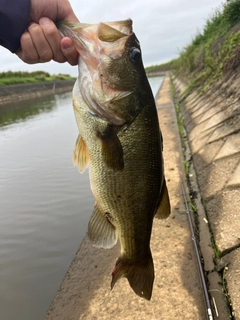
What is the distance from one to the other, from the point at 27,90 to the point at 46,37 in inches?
1316

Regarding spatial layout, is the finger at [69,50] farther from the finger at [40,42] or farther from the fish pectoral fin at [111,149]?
the fish pectoral fin at [111,149]

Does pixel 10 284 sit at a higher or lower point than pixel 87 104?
lower

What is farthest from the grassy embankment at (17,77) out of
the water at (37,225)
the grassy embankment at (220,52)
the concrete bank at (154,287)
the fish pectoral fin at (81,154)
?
the fish pectoral fin at (81,154)

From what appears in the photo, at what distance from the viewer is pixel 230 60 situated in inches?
297

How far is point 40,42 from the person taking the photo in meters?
1.80

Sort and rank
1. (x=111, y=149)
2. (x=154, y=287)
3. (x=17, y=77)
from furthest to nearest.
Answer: (x=17, y=77) → (x=154, y=287) → (x=111, y=149)

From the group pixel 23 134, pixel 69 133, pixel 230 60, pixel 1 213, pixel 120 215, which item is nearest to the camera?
pixel 120 215

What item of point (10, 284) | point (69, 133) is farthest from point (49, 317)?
point (69, 133)

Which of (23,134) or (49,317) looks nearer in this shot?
(49,317)

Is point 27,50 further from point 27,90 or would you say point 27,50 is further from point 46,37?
point 27,90

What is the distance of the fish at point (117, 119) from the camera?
174cm

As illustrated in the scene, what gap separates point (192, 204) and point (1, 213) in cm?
291

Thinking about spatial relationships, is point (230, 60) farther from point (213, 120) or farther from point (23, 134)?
point (23, 134)

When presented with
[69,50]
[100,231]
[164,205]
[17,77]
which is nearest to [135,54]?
[69,50]
